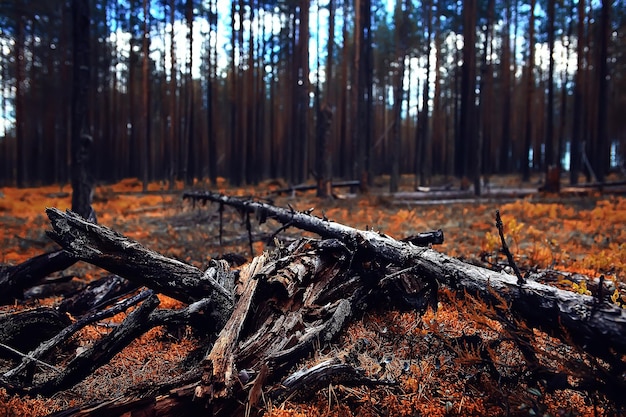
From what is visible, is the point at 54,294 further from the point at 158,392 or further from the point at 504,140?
the point at 504,140

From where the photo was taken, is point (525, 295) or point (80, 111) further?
point (80, 111)

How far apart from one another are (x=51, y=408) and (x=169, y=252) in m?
4.55

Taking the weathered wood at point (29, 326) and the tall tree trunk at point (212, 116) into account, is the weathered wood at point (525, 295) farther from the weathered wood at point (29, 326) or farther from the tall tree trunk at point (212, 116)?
the tall tree trunk at point (212, 116)

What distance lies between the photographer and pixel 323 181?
14.3m

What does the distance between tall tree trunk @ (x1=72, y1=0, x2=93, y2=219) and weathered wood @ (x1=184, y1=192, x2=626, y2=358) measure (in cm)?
684

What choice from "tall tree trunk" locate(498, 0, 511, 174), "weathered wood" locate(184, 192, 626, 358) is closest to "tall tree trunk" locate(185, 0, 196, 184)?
"tall tree trunk" locate(498, 0, 511, 174)

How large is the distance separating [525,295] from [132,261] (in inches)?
101

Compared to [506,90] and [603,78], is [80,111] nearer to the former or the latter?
[603,78]

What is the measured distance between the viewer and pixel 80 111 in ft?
27.1

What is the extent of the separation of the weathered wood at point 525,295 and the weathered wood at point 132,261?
1262 millimetres

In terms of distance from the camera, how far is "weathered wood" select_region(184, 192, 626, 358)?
1800mm

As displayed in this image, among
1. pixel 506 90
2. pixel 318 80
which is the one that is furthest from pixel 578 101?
pixel 318 80

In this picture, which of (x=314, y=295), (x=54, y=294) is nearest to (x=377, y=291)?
(x=314, y=295)

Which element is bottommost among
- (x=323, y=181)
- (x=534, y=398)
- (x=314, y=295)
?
(x=534, y=398)
